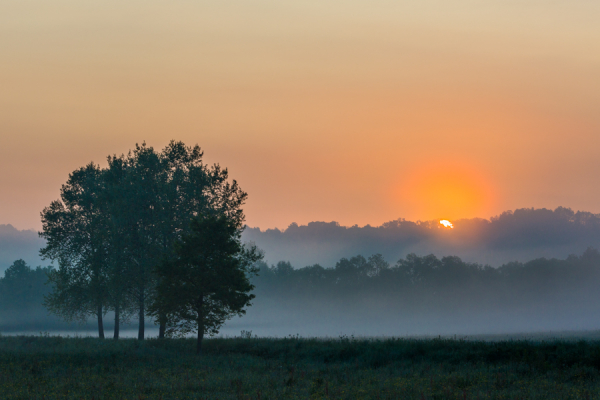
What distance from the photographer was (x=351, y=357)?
3216 centimetres

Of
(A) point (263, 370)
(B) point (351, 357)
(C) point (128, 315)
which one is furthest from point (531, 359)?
(C) point (128, 315)

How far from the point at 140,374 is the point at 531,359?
19862 millimetres

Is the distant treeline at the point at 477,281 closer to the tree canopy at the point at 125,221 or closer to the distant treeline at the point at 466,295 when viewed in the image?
the distant treeline at the point at 466,295

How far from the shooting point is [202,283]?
3500 centimetres

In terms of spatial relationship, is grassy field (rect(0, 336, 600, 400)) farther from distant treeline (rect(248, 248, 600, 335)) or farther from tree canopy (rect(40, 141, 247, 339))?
distant treeline (rect(248, 248, 600, 335))

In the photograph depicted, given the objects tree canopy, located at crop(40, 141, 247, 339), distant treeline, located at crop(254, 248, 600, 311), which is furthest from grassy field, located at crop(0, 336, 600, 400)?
distant treeline, located at crop(254, 248, 600, 311)

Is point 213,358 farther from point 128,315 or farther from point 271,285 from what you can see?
point 271,285

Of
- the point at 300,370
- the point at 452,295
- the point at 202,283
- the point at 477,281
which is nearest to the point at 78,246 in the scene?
the point at 202,283

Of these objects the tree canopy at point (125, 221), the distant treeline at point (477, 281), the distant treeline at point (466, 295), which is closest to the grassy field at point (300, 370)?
the tree canopy at point (125, 221)

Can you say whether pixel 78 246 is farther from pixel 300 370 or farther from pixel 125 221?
pixel 300 370

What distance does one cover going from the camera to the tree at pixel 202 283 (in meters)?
34.7

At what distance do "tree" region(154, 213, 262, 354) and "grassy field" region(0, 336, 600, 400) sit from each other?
2.24 m

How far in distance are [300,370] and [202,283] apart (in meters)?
10.0

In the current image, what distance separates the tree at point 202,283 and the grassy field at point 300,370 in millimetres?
2236
